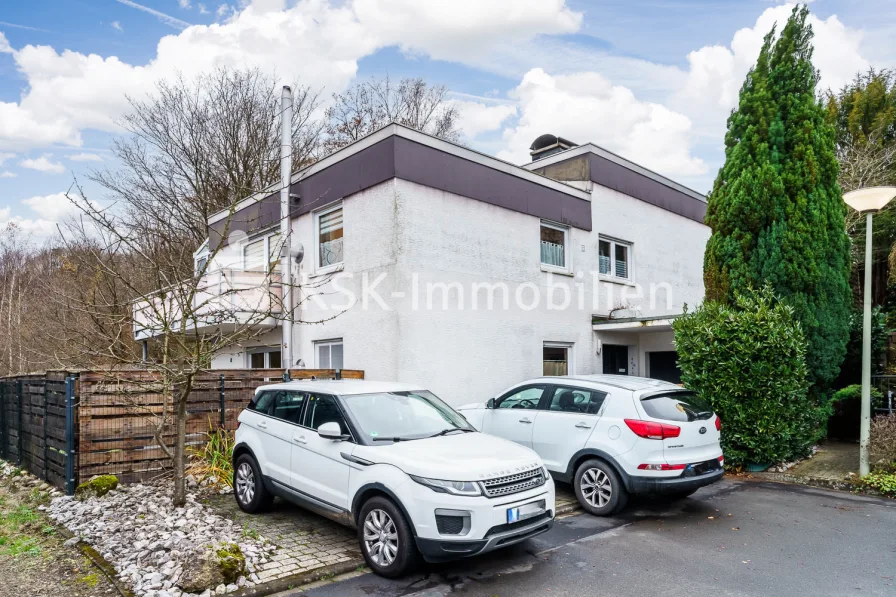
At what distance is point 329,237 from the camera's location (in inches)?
482

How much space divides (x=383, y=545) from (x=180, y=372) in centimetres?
307

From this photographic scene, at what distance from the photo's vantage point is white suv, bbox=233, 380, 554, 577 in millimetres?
4797

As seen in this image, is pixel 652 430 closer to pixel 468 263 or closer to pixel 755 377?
pixel 755 377

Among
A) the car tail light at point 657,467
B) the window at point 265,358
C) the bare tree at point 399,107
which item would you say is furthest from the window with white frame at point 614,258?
the bare tree at point 399,107

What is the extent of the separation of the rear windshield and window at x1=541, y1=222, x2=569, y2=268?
5.94 m

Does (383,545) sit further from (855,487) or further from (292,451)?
(855,487)

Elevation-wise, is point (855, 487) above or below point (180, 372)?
below

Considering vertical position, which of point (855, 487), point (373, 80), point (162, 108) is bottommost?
point (855, 487)

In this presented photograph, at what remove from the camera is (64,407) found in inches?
317

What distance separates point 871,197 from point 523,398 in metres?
5.51

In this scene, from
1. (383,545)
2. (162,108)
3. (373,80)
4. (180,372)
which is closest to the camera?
(383,545)

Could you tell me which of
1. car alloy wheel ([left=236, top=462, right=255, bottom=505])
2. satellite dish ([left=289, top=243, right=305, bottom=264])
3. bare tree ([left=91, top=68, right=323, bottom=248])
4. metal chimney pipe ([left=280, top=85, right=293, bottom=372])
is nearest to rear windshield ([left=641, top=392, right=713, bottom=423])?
car alloy wheel ([left=236, top=462, right=255, bottom=505])

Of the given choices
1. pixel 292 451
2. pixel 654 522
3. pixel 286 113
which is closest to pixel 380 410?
pixel 292 451

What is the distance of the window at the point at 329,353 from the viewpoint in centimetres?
1187
